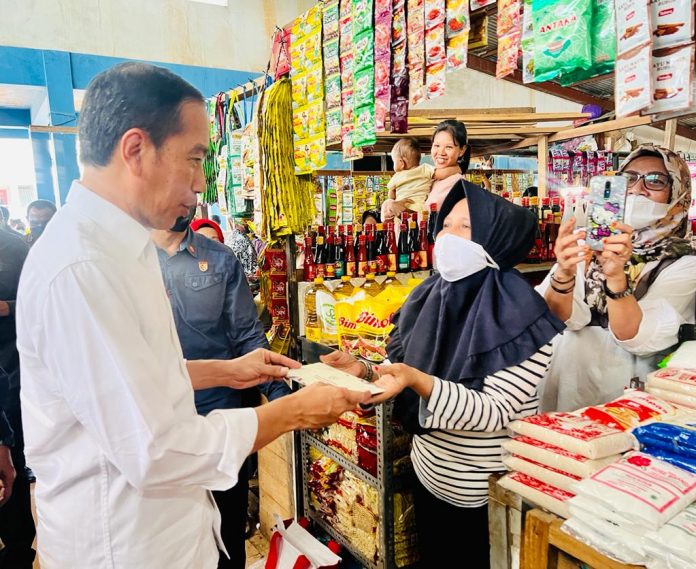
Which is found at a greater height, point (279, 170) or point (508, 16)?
point (508, 16)

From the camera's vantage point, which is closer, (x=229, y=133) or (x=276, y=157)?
(x=276, y=157)

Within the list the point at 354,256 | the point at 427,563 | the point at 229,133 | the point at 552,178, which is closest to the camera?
the point at 427,563

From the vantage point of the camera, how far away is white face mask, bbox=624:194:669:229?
1.93m

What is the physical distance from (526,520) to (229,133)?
317 cm

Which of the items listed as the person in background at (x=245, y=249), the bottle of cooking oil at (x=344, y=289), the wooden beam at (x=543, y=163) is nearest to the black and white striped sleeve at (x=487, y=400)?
the bottle of cooking oil at (x=344, y=289)

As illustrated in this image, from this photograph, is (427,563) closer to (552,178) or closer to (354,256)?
(354,256)

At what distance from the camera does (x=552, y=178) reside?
15.0 feet

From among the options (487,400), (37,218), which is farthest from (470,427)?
(37,218)

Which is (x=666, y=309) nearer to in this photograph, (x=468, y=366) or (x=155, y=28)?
(x=468, y=366)

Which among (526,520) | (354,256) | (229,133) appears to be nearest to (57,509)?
(526,520)

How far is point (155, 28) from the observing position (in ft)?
25.0

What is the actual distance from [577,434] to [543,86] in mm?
2010

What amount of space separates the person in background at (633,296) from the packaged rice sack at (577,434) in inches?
22.8

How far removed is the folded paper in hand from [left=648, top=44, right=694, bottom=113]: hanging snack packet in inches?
44.8
